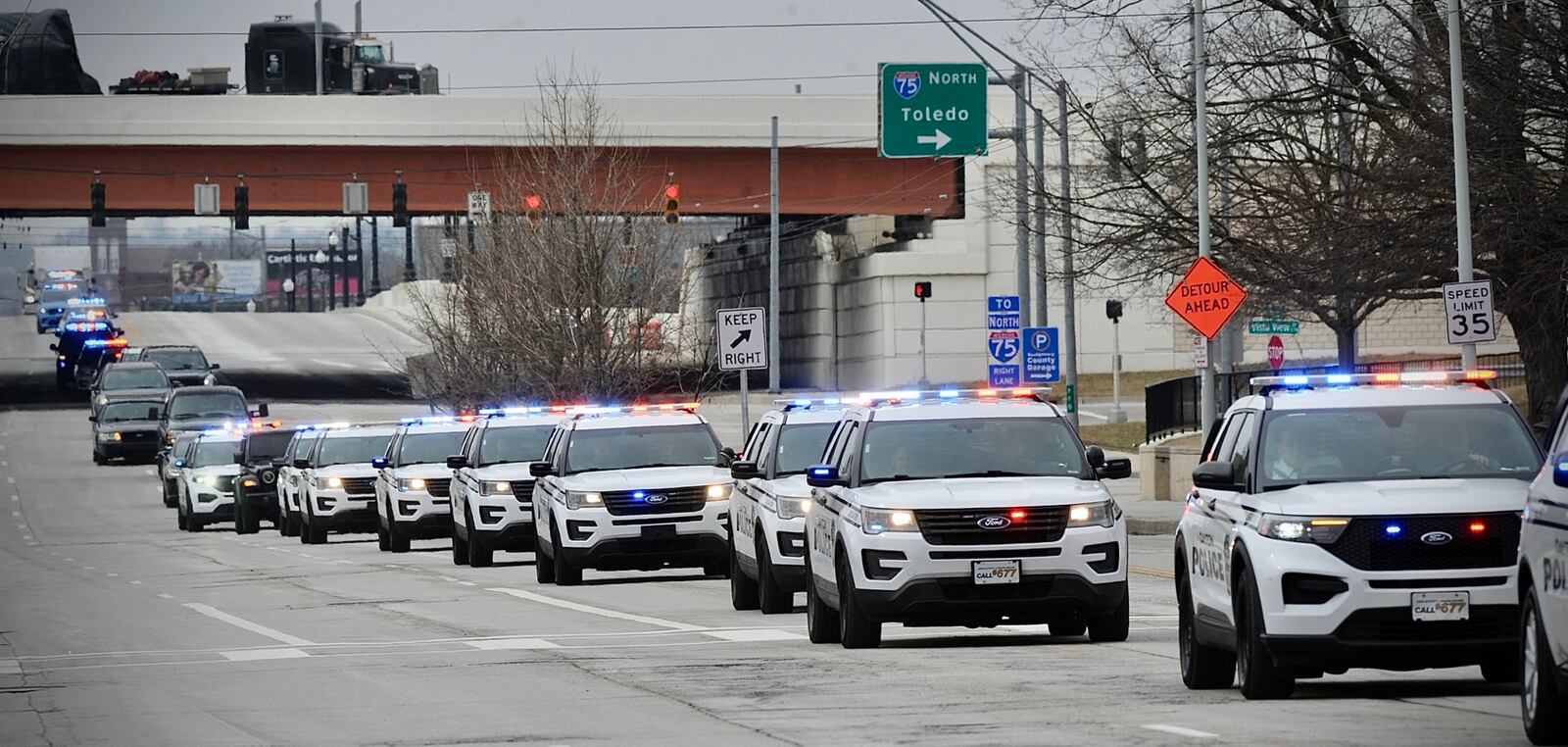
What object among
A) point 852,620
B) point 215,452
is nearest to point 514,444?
point 852,620

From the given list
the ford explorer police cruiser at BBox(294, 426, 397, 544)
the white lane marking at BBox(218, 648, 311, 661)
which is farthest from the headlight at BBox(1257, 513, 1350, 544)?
the ford explorer police cruiser at BBox(294, 426, 397, 544)

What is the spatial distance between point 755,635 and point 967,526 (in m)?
2.89

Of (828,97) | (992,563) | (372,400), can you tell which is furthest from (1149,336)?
(992,563)

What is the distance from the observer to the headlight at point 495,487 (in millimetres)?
30062

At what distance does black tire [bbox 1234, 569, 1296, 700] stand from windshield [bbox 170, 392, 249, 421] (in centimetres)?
4760

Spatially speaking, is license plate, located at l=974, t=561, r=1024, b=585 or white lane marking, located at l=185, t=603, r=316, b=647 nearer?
license plate, located at l=974, t=561, r=1024, b=585

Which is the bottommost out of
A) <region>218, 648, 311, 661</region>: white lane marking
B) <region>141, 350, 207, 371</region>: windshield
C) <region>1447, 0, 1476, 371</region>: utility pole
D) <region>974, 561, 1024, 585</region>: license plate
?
<region>218, 648, 311, 661</region>: white lane marking

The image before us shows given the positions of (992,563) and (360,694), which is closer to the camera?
(360,694)

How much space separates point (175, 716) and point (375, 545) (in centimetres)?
2648

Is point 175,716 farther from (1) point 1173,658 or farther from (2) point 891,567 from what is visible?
(1) point 1173,658

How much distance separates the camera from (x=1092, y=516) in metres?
16.6

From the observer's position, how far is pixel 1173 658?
52.2 ft

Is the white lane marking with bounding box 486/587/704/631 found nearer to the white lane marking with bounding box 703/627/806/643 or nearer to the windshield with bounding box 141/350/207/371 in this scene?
the white lane marking with bounding box 703/627/806/643

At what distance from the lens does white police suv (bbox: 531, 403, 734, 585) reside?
25703 millimetres
